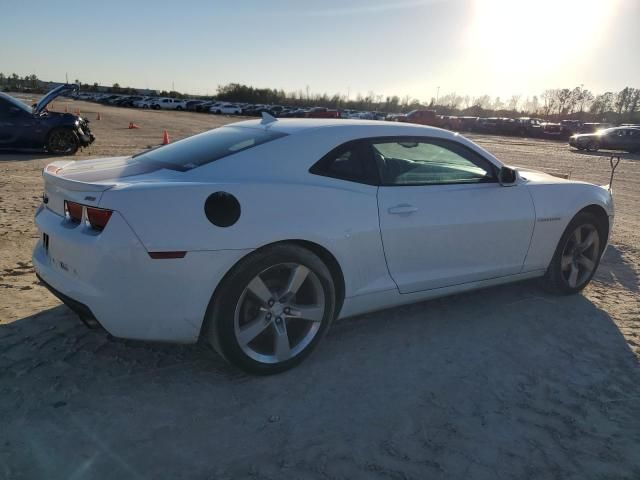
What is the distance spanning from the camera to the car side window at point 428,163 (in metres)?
3.48

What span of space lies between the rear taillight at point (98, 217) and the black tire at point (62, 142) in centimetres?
1072

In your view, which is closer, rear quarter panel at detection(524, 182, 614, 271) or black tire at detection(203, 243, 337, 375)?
black tire at detection(203, 243, 337, 375)

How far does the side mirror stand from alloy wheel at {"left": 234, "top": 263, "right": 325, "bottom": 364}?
5.83 feet

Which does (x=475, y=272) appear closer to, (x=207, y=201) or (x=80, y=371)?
(x=207, y=201)

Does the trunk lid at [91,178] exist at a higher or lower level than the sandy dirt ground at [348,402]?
higher

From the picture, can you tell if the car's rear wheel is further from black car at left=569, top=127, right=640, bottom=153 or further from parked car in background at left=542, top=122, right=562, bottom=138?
parked car in background at left=542, top=122, right=562, bottom=138

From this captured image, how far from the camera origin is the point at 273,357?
3.01 m

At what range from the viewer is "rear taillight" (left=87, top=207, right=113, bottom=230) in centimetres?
256

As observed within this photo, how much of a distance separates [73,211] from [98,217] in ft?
0.95

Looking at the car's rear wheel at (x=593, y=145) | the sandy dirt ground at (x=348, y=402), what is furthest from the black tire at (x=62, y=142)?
the car's rear wheel at (x=593, y=145)

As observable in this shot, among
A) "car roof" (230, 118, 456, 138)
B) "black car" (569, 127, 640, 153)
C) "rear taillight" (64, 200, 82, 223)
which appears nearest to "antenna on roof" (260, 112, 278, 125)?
"car roof" (230, 118, 456, 138)

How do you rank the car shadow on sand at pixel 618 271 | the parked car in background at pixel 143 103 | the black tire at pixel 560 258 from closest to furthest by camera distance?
the black tire at pixel 560 258
the car shadow on sand at pixel 618 271
the parked car in background at pixel 143 103

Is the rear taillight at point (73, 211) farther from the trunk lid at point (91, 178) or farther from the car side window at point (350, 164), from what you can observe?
the car side window at point (350, 164)

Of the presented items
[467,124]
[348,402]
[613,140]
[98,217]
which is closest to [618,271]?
[348,402]
